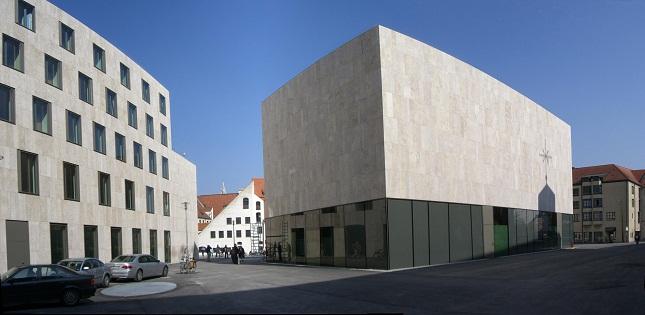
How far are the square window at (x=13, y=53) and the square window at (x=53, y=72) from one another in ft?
8.06

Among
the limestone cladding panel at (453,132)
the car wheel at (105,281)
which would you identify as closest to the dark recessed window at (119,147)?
the car wheel at (105,281)

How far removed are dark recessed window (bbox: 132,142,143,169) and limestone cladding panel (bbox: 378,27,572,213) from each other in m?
25.9

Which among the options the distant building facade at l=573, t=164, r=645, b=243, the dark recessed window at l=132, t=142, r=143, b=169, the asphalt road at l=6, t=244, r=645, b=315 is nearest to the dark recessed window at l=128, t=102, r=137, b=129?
the dark recessed window at l=132, t=142, r=143, b=169

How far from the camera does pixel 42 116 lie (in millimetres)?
33812

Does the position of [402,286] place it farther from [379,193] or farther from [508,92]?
[508,92]

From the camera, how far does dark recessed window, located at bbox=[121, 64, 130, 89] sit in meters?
47.6

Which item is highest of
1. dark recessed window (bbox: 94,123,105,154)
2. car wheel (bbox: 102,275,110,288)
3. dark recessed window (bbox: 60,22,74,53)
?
dark recessed window (bbox: 60,22,74,53)

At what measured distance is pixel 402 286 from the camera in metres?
21.9

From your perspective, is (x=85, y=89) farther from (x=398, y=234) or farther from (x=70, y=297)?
(x=70, y=297)

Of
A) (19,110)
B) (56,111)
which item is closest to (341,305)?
(19,110)

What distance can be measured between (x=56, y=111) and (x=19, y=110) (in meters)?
3.84

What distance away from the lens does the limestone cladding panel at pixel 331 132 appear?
3262 centimetres

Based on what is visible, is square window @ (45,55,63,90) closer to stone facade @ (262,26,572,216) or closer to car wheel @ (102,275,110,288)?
car wheel @ (102,275,110,288)

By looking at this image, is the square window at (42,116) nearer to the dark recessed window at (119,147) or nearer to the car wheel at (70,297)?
the dark recessed window at (119,147)
